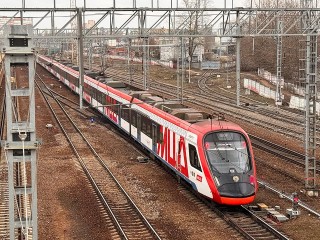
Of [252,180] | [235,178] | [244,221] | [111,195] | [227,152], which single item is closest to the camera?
[244,221]

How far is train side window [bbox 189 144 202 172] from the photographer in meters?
17.2

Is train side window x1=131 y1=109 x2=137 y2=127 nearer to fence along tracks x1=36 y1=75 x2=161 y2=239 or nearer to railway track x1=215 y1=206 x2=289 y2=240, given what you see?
fence along tracks x1=36 y1=75 x2=161 y2=239

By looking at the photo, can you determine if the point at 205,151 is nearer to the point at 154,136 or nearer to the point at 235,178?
the point at 235,178

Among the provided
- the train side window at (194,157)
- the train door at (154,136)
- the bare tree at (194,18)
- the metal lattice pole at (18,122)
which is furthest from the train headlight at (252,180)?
the bare tree at (194,18)

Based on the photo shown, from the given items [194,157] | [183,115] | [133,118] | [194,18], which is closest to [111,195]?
[194,157]

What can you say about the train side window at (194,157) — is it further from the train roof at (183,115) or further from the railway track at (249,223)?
the railway track at (249,223)

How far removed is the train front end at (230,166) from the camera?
1622 centimetres

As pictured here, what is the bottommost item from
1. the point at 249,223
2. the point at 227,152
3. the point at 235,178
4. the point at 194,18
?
the point at 249,223

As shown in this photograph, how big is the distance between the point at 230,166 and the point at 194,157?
134 cm

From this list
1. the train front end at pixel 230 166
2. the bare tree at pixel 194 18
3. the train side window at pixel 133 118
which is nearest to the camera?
the train front end at pixel 230 166

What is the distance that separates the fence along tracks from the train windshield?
292 cm

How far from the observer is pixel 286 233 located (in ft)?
49.4

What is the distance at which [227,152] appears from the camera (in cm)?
1705

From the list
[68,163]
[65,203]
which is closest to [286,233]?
[65,203]
